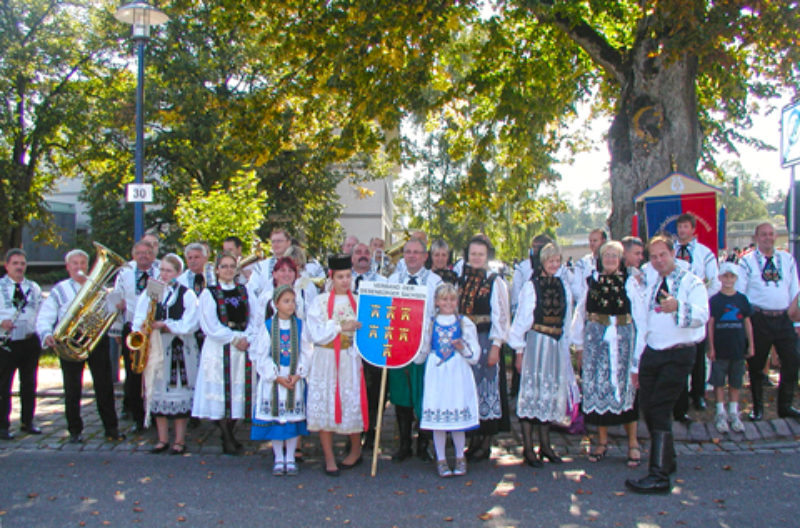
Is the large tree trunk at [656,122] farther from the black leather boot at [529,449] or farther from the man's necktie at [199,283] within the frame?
the man's necktie at [199,283]


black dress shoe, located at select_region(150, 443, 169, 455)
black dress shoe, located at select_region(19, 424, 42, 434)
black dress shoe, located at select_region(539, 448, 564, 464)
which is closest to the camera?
black dress shoe, located at select_region(539, 448, 564, 464)

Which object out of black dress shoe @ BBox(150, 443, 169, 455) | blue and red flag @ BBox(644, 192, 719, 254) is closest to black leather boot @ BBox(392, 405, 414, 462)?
black dress shoe @ BBox(150, 443, 169, 455)

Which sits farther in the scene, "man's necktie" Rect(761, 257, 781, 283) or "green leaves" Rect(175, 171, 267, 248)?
"green leaves" Rect(175, 171, 267, 248)

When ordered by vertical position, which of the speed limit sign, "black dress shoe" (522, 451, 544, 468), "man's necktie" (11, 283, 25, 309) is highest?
the speed limit sign

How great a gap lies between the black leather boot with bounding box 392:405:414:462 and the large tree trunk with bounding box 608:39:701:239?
16.5 ft

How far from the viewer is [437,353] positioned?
580 cm

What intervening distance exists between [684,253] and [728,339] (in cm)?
109

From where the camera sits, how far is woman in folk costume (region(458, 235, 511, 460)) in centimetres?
602

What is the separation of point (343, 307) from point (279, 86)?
6.03 metres

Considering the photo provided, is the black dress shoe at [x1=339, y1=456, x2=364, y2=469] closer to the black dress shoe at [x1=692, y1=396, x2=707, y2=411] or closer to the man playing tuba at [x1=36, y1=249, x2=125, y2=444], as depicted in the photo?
the man playing tuba at [x1=36, y1=249, x2=125, y2=444]

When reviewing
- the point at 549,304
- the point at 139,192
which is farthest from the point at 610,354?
the point at 139,192

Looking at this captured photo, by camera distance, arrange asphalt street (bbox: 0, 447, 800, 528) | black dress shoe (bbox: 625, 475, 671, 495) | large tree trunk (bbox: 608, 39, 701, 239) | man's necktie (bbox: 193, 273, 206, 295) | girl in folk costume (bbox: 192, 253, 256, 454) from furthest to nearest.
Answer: large tree trunk (bbox: 608, 39, 701, 239) < man's necktie (bbox: 193, 273, 206, 295) < girl in folk costume (bbox: 192, 253, 256, 454) < black dress shoe (bbox: 625, 475, 671, 495) < asphalt street (bbox: 0, 447, 800, 528)

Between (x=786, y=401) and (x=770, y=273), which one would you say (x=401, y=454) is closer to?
(x=786, y=401)

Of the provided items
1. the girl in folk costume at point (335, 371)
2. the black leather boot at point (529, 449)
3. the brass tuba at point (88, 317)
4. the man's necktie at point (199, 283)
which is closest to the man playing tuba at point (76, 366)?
the brass tuba at point (88, 317)
